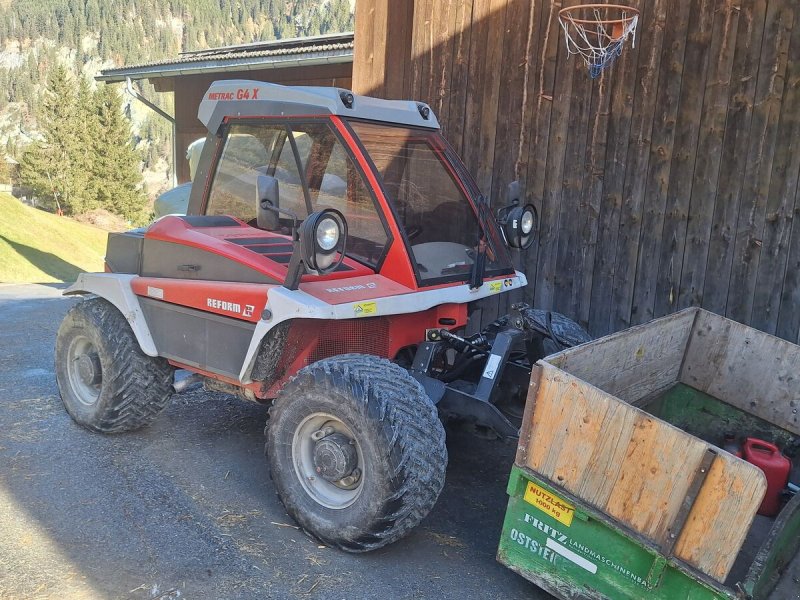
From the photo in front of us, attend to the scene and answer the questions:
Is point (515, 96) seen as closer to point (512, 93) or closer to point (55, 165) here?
point (512, 93)

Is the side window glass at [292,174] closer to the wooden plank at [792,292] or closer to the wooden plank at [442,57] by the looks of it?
the wooden plank at [442,57]

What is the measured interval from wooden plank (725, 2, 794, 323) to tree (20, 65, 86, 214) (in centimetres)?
4593

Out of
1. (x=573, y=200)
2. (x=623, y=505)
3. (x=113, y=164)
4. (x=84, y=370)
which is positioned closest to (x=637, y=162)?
(x=573, y=200)

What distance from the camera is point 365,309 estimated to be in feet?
12.2

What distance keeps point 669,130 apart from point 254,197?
3036 mm

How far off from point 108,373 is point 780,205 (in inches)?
178

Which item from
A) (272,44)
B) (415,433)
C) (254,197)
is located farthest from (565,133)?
(272,44)

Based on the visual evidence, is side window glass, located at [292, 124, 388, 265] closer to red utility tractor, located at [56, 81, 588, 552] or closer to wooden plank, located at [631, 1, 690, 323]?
red utility tractor, located at [56, 81, 588, 552]

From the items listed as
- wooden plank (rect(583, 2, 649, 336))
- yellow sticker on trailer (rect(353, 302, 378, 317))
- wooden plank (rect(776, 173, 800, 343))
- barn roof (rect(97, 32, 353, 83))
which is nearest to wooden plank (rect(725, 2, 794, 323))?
wooden plank (rect(776, 173, 800, 343))

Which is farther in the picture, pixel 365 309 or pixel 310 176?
pixel 310 176

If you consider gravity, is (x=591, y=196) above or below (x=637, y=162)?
below

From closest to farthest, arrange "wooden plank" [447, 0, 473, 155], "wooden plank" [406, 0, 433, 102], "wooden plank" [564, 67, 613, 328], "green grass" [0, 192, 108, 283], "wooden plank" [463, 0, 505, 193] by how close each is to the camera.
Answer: "wooden plank" [564, 67, 613, 328]
"wooden plank" [463, 0, 505, 193]
"wooden plank" [447, 0, 473, 155]
"wooden plank" [406, 0, 433, 102]
"green grass" [0, 192, 108, 283]

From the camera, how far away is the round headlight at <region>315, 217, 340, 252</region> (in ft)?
11.5

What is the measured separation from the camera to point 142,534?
375cm
